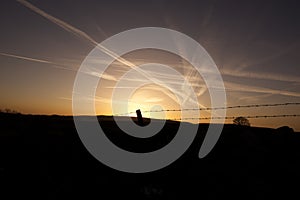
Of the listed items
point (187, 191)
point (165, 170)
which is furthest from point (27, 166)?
point (187, 191)

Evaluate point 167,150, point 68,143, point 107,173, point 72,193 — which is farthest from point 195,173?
point 68,143

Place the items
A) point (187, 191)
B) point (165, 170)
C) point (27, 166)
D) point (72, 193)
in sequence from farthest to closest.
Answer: point (165, 170)
point (27, 166)
point (187, 191)
point (72, 193)

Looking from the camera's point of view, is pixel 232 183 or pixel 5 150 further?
pixel 5 150

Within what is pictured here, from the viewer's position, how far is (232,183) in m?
8.49

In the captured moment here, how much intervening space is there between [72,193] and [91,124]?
747 cm

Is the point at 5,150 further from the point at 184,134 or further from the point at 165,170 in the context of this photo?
the point at 184,134

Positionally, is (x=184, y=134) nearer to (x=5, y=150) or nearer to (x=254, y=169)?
(x=254, y=169)

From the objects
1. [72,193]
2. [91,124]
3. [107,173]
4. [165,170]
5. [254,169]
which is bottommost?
[72,193]

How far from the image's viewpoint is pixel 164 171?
30.3 feet

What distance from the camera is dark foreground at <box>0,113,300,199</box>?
7863 mm

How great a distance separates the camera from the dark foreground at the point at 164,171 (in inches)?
310

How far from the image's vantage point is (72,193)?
297 inches

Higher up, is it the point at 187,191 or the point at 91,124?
the point at 91,124

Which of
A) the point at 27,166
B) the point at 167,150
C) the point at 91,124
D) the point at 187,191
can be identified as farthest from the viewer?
the point at 91,124
